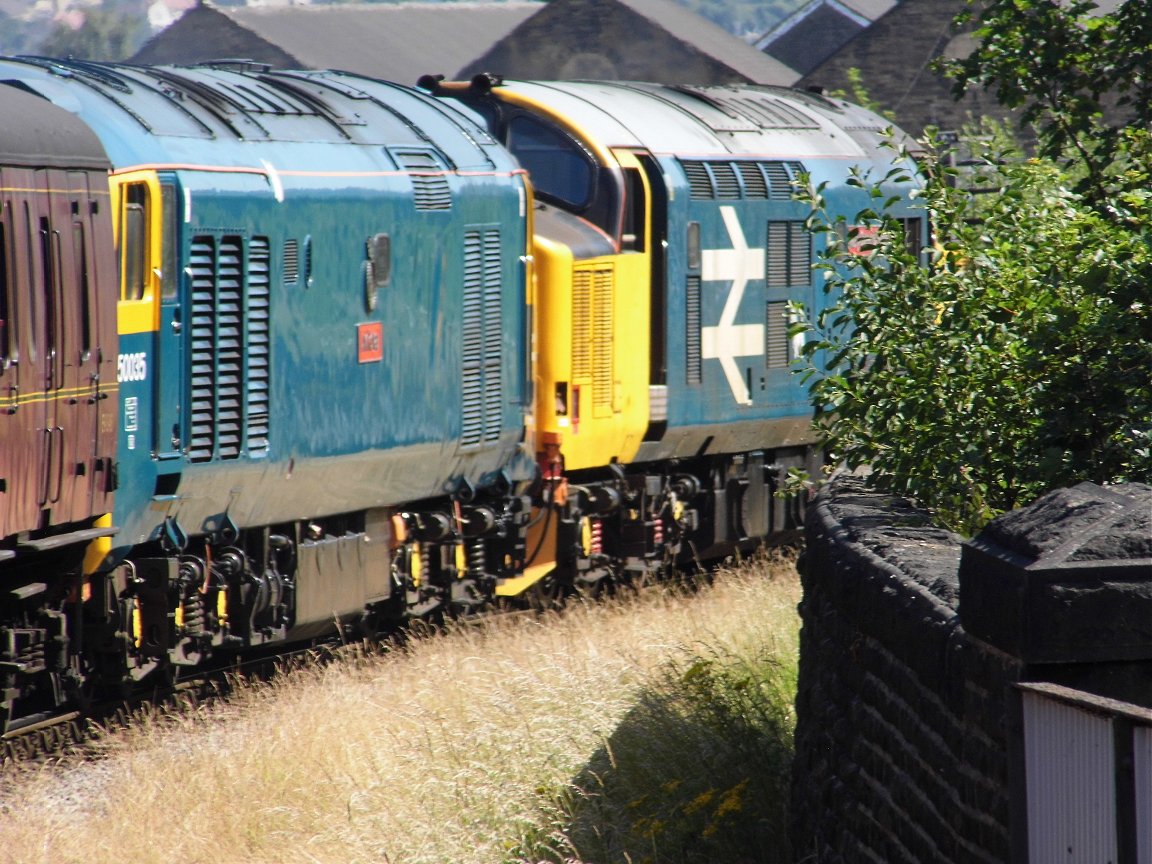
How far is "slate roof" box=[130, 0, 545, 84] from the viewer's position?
51.5m

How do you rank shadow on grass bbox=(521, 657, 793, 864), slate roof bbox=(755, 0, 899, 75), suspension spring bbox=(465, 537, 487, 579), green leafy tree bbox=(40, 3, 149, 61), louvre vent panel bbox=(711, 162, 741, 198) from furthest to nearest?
green leafy tree bbox=(40, 3, 149, 61) → slate roof bbox=(755, 0, 899, 75) → louvre vent panel bbox=(711, 162, 741, 198) → suspension spring bbox=(465, 537, 487, 579) → shadow on grass bbox=(521, 657, 793, 864)

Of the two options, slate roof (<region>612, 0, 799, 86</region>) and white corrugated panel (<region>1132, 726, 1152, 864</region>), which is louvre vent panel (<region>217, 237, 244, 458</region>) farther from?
slate roof (<region>612, 0, 799, 86</region>)

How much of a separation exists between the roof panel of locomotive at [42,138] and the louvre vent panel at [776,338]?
7.14 m

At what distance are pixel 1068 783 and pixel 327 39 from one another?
171 ft

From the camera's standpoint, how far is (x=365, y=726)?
30.5ft

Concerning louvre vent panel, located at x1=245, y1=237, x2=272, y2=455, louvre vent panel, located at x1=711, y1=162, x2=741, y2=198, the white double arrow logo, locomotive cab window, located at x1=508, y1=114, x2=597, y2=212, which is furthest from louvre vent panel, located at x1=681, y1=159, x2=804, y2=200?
louvre vent panel, located at x1=245, y1=237, x2=272, y2=455

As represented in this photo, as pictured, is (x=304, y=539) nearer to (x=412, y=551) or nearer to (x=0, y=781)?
(x=412, y=551)

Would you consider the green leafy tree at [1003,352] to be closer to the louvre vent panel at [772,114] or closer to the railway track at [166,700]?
the railway track at [166,700]

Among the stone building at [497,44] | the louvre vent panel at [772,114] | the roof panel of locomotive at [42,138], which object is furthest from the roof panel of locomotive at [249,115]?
the stone building at [497,44]

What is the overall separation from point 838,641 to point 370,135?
595cm

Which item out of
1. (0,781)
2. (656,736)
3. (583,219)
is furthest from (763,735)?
(583,219)

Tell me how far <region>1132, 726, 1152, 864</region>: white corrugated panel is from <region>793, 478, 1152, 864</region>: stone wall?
1.32 feet

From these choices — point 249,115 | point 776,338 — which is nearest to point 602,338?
point 776,338

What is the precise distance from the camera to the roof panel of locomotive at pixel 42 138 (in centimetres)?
832
